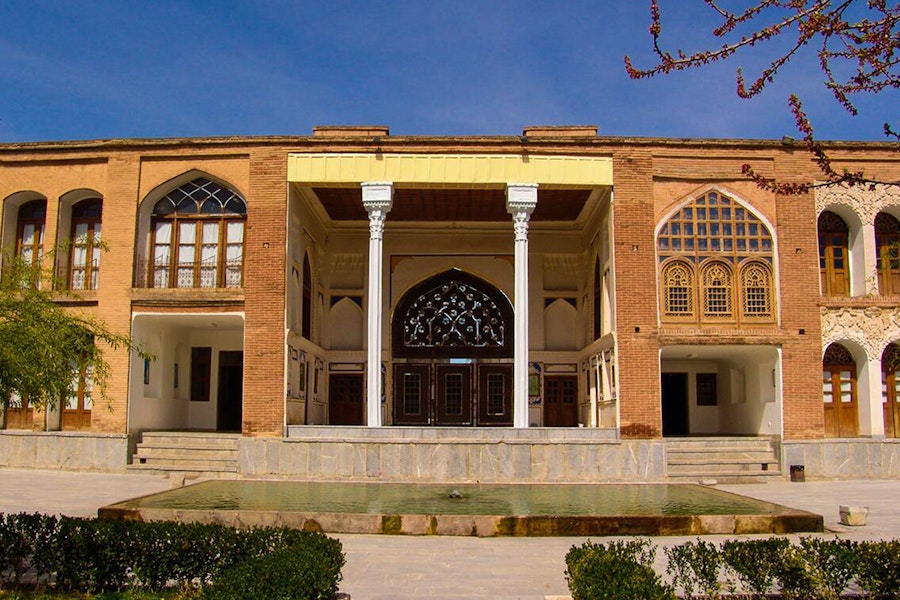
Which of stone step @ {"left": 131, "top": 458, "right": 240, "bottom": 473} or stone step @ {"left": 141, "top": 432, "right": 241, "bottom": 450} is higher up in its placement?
stone step @ {"left": 141, "top": 432, "right": 241, "bottom": 450}

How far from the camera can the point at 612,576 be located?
647 cm

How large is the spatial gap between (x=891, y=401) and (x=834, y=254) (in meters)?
3.72

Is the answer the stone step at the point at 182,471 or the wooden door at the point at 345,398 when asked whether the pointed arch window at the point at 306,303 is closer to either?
the wooden door at the point at 345,398

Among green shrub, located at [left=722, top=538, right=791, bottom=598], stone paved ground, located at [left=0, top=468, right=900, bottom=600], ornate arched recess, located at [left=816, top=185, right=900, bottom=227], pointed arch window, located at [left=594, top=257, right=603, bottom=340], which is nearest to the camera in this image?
green shrub, located at [left=722, top=538, right=791, bottom=598]

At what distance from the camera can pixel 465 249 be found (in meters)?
25.8

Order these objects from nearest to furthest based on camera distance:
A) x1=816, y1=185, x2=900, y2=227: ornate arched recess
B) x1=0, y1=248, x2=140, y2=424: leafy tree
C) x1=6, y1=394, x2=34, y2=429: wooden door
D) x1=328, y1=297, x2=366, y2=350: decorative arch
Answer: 1. x1=0, y1=248, x2=140, y2=424: leafy tree
2. x1=816, y1=185, x2=900, y2=227: ornate arched recess
3. x1=6, y1=394, x2=34, y2=429: wooden door
4. x1=328, y1=297, x2=366, y2=350: decorative arch

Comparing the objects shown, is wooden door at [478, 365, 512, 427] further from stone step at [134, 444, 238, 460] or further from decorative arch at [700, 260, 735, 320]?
stone step at [134, 444, 238, 460]

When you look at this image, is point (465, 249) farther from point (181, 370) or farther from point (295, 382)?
point (181, 370)

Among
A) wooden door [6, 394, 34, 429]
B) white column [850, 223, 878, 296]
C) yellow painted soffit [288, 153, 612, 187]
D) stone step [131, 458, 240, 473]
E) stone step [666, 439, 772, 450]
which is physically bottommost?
stone step [131, 458, 240, 473]

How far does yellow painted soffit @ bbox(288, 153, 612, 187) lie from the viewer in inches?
797

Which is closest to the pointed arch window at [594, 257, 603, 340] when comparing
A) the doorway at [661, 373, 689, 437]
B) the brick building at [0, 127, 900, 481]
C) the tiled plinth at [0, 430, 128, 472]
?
the brick building at [0, 127, 900, 481]

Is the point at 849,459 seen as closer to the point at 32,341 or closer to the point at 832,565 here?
the point at 832,565

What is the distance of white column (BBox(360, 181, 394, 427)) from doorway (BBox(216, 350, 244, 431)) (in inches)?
220

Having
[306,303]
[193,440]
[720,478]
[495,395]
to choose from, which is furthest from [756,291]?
[193,440]
